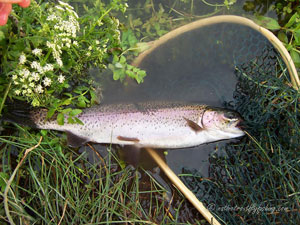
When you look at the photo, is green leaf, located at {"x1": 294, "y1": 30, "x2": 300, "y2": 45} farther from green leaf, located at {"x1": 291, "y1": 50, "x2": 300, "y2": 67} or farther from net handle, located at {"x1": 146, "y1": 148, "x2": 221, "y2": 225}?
net handle, located at {"x1": 146, "y1": 148, "x2": 221, "y2": 225}

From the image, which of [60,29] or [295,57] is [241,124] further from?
[60,29]

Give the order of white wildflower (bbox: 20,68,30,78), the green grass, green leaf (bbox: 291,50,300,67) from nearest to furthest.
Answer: white wildflower (bbox: 20,68,30,78) < the green grass < green leaf (bbox: 291,50,300,67)

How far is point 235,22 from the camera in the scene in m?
2.53

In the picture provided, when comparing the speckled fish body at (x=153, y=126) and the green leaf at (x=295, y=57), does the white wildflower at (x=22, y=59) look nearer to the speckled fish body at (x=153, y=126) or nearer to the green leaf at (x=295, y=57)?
the speckled fish body at (x=153, y=126)

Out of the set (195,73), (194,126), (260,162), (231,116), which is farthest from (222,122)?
(195,73)

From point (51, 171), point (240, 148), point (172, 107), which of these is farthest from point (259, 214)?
point (51, 171)

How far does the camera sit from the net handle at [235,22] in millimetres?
2283

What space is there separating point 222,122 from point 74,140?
53.1 inches

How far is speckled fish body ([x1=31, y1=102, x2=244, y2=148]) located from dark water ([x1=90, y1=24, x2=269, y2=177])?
8.0 inches

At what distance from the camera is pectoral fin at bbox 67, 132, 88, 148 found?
2391mm

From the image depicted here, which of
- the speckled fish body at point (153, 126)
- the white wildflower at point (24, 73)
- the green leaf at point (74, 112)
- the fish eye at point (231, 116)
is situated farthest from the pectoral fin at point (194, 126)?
the white wildflower at point (24, 73)

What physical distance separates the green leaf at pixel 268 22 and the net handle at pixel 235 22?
26cm

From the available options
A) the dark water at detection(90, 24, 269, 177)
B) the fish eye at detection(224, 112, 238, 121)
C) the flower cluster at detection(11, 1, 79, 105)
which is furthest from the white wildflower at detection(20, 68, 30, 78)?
the fish eye at detection(224, 112, 238, 121)

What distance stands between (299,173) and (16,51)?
239 cm
